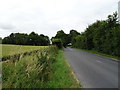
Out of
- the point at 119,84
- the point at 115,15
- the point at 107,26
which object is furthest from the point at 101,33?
the point at 119,84

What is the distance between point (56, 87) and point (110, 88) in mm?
2103

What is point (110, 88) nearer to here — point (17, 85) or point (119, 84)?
point (119, 84)

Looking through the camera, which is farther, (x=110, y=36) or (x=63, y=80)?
(x=110, y=36)

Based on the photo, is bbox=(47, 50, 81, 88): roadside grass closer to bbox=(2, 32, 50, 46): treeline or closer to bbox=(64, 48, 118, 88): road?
bbox=(64, 48, 118, 88): road

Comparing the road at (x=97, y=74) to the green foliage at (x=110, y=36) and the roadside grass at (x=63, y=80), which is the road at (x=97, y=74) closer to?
the roadside grass at (x=63, y=80)

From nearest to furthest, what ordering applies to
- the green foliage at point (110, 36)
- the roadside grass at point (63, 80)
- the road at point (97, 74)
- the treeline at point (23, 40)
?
the roadside grass at point (63, 80) → the road at point (97, 74) → the green foliage at point (110, 36) → the treeline at point (23, 40)

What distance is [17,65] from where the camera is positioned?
13.7 feet

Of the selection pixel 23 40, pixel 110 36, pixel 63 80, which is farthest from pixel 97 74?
pixel 23 40

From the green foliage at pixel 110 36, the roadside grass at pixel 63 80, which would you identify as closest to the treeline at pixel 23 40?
the green foliage at pixel 110 36

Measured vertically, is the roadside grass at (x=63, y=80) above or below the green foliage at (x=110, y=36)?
below

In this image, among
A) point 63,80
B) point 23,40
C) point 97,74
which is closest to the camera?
point 63,80

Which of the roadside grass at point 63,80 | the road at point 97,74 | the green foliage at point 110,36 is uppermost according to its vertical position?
the green foliage at point 110,36

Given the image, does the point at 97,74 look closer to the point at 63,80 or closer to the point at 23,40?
the point at 63,80

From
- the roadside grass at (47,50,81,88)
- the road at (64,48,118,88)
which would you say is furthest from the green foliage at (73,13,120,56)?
the roadside grass at (47,50,81,88)
